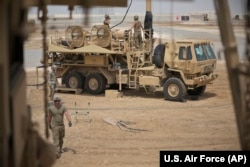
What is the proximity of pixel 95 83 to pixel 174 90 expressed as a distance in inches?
133

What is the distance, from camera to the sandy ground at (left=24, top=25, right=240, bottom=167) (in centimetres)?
1088

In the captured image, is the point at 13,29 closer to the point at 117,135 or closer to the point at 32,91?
the point at 117,135

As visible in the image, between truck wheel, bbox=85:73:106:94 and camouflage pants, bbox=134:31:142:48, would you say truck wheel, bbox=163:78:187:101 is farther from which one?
truck wheel, bbox=85:73:106:94

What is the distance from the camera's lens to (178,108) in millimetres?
16703

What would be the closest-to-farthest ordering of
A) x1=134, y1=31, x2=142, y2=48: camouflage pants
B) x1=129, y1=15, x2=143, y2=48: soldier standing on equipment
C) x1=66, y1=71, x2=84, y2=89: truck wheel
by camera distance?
x1=129, y1=15, x2=143, y2=48: soldier standing on equipment → x1=134, y1=31, x2=142, y2=48: camouflage pants → x1=66, y1=71, x2=84, y2=89: truck wheel

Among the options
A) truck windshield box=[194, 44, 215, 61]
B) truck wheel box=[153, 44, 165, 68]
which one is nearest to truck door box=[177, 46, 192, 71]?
truck windshield box=[194, 44, 215, 61]

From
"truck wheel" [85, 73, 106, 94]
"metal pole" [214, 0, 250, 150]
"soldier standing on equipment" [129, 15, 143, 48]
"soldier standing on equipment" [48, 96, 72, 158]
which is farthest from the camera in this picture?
"truck wheel" [85, 73, 106, 94]

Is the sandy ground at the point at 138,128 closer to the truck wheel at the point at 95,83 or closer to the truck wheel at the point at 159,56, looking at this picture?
the truck wheel at the point at 95,83

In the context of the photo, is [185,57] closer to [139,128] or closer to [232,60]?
[139,128]

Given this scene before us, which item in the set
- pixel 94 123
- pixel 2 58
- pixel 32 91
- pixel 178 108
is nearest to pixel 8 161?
pixel 2 58

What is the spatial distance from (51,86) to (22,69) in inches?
548

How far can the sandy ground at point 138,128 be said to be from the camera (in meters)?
10.9

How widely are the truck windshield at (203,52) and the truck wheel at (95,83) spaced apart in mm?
3934

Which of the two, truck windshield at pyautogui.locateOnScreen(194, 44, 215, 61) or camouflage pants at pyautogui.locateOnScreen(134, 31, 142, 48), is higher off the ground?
camouflage pants at pyautogui.locateOnScreen(134, 31, 142, 48)
